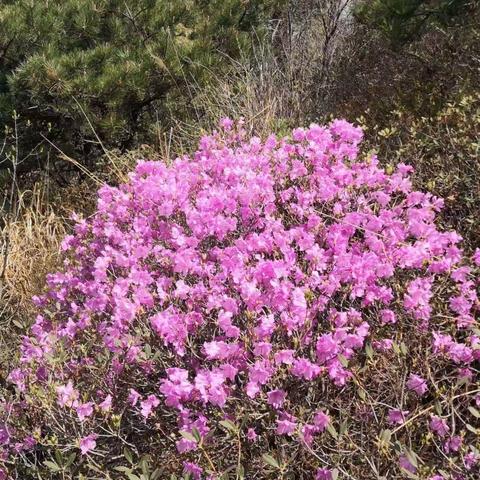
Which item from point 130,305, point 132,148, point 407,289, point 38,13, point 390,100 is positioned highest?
point 38,13

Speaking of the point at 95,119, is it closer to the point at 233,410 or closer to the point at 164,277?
the point at 164,277

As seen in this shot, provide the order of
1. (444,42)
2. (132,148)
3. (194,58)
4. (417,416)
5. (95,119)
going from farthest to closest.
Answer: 1. (132,148)
2. (194,58)
3. (95,119)
4. (444,42)
5. (417,416)

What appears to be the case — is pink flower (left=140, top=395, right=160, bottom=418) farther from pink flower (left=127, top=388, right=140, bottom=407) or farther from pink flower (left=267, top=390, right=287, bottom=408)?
pink flower (left=267, top=390, right=287, bottom=408)

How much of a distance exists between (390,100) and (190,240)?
2532 millimetres

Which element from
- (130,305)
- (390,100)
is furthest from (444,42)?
(130,305)

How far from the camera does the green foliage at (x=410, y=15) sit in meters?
4.93

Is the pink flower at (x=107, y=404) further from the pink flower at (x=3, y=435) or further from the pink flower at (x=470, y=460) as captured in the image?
the pink flower at (x=470, y=460)

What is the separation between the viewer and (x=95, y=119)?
5078mm

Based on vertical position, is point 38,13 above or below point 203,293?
above

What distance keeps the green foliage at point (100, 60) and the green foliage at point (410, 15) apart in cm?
160

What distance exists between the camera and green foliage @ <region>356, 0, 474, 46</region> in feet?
16.2

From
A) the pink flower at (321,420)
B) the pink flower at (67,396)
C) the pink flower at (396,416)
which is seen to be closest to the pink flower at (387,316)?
the pink flower at (396,416)

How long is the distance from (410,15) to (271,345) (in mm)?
4007

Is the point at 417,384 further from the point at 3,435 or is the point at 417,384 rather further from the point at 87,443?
the point at 3,435
